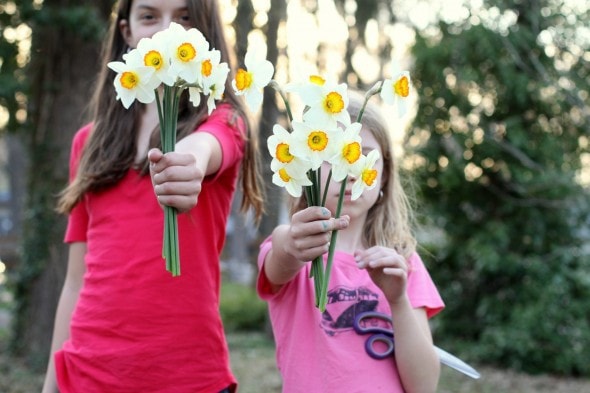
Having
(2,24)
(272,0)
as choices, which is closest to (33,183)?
(2,24)

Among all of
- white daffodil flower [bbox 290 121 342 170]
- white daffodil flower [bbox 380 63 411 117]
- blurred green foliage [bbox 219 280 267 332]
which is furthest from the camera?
blurred green foliage [bbox 219 280 267 332]

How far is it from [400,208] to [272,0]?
6510mm

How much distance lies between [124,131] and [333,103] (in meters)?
0.83

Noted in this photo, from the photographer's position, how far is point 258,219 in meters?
2.29

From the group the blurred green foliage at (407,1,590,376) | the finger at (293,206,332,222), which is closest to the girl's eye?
the finger at (293,206,332,222)

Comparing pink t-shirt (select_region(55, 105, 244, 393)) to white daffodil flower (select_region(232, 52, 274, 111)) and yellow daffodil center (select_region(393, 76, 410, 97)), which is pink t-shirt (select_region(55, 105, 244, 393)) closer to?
white daffodil flower (select_region(232, 52, 274, 111))

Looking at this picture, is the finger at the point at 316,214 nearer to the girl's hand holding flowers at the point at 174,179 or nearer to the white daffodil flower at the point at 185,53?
the girl's hand holding flowers at the point at 174,179

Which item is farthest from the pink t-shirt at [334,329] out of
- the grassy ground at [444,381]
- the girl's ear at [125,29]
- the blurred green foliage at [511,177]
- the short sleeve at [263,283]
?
the blurred green foliage at [511,177]

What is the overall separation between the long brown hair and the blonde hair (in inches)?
6.6

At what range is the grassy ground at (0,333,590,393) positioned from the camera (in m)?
6.46

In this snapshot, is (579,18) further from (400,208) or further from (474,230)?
(400,208)

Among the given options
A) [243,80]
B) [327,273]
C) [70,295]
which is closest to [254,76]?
[243,80]

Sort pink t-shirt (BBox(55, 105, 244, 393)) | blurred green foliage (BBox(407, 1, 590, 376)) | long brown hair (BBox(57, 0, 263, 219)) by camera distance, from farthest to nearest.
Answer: blurred green foliage (BBox(407, 1, 590, 376)) < long brown hair (BBox(57, 0, 263, 219)) < pink t-shirt (BBox(55, 105, 244, 393))

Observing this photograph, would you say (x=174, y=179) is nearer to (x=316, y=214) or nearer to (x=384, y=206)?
(x=316, y=214)
